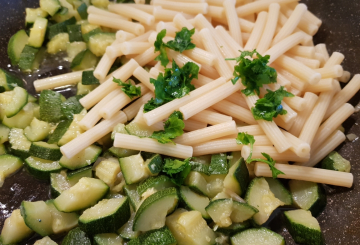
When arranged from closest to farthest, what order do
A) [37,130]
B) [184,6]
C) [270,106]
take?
[270,106]
[37,130]
[184,6]

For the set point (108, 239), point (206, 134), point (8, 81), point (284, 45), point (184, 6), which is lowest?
point (108, 239)

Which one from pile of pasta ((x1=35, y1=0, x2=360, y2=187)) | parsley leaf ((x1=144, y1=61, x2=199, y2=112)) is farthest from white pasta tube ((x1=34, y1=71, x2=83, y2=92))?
parsley leaf ((x1=144, y1=61, x2=199, y2=112))

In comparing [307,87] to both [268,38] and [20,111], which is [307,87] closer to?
[268,38]

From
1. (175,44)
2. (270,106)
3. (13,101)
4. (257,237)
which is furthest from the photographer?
(13,101)

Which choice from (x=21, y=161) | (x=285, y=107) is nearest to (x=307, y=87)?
(x=285, y=107)

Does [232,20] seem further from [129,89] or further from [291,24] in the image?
[129,89]

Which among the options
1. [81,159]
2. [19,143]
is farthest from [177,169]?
[19,143]

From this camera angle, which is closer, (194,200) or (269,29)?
(194,200)

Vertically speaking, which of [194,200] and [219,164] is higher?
[219,164]

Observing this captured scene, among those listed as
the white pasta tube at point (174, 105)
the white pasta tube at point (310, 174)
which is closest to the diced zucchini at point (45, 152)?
the white pasta tube at point (174, 105)
